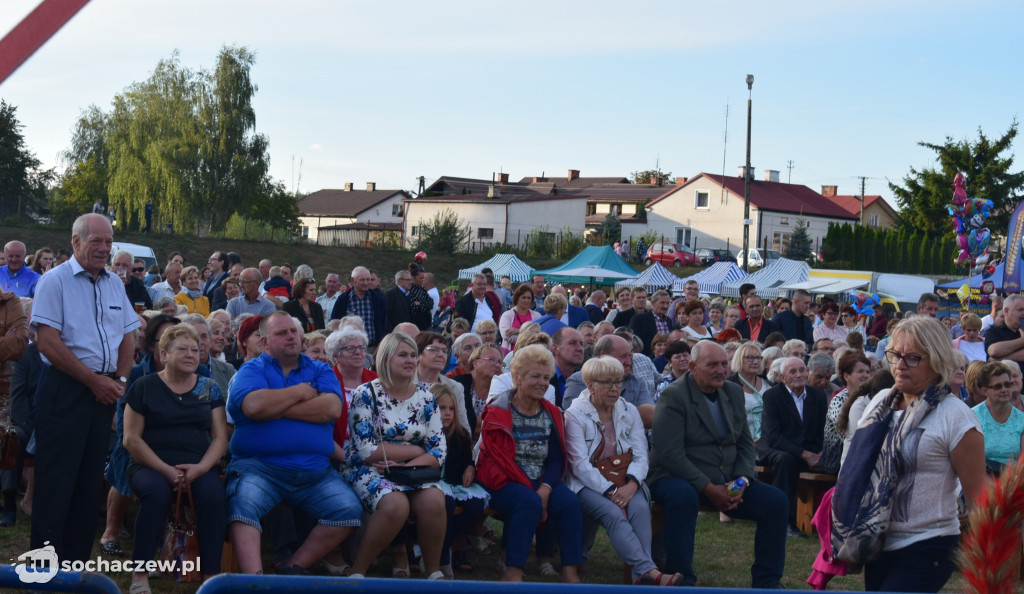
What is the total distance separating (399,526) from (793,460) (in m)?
3.48

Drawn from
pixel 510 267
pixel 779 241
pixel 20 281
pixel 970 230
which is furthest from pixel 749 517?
pixel 779 241

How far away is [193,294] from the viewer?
1088cm

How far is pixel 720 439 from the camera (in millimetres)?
6020

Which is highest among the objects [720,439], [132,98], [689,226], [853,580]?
[132,98]

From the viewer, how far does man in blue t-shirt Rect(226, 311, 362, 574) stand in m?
5.36

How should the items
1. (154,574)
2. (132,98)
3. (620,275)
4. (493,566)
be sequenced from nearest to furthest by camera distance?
(154,574) → (493,566) → (620,275) → (132,98)

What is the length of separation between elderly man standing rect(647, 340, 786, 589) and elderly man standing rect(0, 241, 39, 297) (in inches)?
286

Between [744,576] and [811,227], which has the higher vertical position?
[811,227]

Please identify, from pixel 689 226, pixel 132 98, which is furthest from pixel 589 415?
pixel 689 226

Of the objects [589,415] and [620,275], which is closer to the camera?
[589,415]

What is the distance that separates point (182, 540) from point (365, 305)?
19.5ft

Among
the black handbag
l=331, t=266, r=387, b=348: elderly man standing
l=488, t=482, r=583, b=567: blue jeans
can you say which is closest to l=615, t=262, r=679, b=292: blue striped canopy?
l=331, t=266, r=387, b=348: elderly man standing

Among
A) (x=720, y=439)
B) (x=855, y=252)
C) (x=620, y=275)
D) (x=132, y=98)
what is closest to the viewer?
(x=720, y=439)

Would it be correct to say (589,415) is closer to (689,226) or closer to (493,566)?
(493,566)
